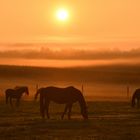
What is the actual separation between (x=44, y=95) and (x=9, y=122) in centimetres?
398

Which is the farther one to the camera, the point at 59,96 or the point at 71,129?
the point at 59,96

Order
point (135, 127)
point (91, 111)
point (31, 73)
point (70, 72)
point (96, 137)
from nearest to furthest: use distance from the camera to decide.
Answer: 1. point (96, 137)
2. point (135, 127)
3. point (91, 111)
4. point (31, 73)
5. point (70, 72)

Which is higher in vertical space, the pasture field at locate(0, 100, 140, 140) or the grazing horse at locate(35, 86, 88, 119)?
the grazing horse at locate(35, 86, 88, 119)

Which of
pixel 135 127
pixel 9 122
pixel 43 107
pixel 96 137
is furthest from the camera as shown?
pixel 43 107

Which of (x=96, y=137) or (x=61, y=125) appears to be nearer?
(x=96, y=137)

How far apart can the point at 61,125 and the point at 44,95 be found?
5.30m

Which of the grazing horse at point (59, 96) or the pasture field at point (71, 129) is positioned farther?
the grazing horse at point (59, 96)

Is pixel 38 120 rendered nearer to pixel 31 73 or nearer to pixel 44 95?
pixel 44 95

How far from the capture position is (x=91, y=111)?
130 feet

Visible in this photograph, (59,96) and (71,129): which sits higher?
(59,96)

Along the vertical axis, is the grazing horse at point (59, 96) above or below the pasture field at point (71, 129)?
above

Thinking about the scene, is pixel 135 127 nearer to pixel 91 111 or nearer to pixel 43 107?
pixel 43 107

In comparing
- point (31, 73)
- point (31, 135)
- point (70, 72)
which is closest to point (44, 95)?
point (31, 135)

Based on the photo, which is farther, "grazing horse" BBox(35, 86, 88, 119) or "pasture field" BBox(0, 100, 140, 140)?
"grazing horse" BBox(35, 86, 88, 119)
